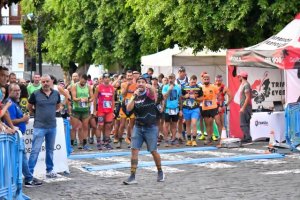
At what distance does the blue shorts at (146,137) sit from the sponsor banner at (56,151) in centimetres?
186

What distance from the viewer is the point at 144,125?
45.6ft

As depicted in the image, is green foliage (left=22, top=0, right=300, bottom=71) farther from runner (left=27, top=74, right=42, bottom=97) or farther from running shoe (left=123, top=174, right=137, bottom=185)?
running shoe (left=123, top=174, right=137, bottom=185)

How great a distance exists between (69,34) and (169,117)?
2171 centimetres

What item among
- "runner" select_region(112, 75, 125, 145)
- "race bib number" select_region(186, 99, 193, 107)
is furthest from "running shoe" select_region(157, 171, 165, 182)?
"race bib number" select_region(186, 99, 193, 107)

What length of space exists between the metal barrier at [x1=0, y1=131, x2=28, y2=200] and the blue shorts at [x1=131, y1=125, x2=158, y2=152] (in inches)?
109

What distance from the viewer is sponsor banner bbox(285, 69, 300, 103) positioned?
2030 centimetres

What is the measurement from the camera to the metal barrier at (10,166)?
10.8m

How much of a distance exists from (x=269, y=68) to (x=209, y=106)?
2259 millimetres

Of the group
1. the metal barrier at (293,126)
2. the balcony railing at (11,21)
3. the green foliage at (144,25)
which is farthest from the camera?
the balcony railing at (11,21)

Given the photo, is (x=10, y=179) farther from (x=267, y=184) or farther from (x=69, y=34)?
(x=69, y=34)

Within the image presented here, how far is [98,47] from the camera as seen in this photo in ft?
132

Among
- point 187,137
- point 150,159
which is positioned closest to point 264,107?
point 187,137

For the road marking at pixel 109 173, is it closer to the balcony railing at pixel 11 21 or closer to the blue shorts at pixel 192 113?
the blue shorts at pixel 192 113

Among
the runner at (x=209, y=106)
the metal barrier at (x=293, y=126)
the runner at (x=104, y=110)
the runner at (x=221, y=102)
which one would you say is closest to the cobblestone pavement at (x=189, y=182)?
the metal barrier at (x=293, y=126)
